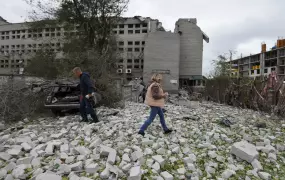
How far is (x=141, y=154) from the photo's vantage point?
136 inches

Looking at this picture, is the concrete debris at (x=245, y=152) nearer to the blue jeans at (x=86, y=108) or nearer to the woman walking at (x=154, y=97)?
the woman walking at (x=154, y=97)

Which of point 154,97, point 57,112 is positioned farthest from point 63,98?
point 154,97

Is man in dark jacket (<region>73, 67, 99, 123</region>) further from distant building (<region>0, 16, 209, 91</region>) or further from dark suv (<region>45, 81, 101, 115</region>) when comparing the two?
distant building (<region>0, 16, 209, 91</region>)

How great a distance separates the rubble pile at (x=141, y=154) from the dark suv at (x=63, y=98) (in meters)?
1.74

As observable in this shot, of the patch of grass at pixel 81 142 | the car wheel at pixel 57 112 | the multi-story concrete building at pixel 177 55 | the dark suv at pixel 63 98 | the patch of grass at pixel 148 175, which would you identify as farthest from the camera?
the multi-story concrete building at pixel 177 55

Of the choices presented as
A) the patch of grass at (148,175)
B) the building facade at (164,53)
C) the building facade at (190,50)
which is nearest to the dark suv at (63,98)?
the patch of grass at (148,175)

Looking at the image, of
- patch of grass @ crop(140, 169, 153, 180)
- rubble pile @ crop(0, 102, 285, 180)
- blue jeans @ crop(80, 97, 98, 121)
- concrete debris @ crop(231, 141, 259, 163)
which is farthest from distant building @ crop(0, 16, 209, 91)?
patch of grass @ crop(140, 169, 153, 180)

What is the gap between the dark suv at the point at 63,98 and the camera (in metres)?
6.80

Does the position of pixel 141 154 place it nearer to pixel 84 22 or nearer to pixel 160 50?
pixel 84 22

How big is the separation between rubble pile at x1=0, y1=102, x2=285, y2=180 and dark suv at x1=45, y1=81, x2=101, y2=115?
1740 millimetres

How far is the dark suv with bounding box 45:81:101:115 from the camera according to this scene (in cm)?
680

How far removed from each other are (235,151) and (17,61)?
44182mm

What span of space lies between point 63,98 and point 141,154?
481 cm

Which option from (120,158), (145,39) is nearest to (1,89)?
(120,158)
